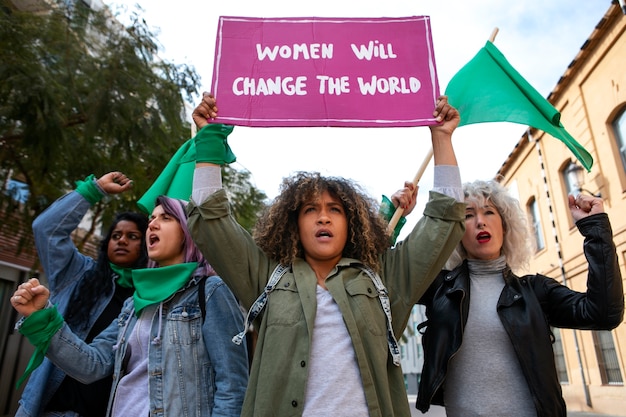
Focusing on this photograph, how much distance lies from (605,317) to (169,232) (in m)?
2.21

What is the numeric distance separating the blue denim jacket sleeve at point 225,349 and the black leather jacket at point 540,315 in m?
0.91

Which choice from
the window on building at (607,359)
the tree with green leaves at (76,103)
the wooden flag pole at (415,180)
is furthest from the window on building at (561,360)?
the wooden flag pole at (415,180)

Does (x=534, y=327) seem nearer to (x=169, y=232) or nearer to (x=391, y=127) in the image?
(x=391, y=127)

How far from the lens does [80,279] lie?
9.75 ft

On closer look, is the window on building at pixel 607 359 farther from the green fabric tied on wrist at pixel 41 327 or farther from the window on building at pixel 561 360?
the green fabric tied on wrist at pixel 41 327

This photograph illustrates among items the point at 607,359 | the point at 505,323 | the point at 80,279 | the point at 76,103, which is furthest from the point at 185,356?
the point at 607,359

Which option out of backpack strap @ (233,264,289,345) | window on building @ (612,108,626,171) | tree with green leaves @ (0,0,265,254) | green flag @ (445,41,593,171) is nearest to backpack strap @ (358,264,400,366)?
backpack strap @ (233,264,289,345)

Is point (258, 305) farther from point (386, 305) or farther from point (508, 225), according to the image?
point (508, 225)

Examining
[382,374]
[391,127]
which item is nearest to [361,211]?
[391,127]

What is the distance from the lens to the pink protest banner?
261 centimetres

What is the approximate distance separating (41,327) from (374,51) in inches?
86.7

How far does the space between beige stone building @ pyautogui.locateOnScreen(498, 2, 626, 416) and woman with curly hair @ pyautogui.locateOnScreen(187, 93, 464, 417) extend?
362 inches

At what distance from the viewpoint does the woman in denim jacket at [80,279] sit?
2.50 metres

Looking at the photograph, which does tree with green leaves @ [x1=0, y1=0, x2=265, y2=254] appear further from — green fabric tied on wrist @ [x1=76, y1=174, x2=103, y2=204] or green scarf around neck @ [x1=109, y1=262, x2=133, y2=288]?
green scarf around neck @ [x1=109, y1=262, x2=133, y2=288]
